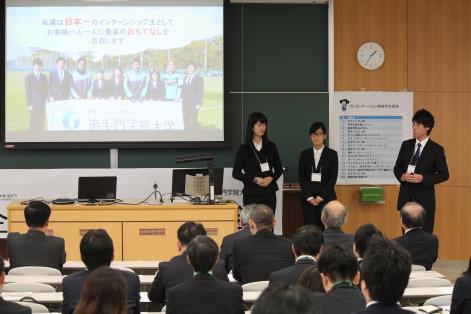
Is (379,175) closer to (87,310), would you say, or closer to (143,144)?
(143,144)

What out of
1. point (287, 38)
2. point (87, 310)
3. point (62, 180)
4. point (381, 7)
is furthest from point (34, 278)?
point (381, 7)

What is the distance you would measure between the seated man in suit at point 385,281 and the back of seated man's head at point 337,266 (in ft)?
1.39

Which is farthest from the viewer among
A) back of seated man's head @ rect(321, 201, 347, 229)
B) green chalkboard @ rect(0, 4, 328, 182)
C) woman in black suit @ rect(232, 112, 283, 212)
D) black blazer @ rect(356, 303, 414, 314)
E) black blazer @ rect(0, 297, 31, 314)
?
green chalkboard @ rect(0, 4, 328, 182)

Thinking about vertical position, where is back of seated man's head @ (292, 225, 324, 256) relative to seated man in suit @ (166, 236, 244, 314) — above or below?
above

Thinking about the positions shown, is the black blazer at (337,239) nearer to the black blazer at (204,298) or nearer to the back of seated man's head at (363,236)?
the back of seated man's head at (363,236)

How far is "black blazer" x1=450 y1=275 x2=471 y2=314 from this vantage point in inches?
128

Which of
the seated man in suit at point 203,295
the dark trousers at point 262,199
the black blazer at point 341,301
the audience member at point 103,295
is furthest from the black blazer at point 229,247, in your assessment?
the dark trousers at point 262,199

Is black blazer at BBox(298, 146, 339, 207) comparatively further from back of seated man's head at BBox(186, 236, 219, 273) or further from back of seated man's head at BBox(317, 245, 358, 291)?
back of seated man's head at BBox(317, 245, 358, 291)

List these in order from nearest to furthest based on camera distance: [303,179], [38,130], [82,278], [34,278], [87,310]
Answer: [87,310]
[82,278]
[34,278]
[303,179]
[38,130]

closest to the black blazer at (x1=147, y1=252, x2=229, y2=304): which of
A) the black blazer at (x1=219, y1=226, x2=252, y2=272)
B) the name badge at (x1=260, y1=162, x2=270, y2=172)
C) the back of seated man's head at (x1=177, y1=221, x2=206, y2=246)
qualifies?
the back of seated man's head at (x1=177, y1=221, x2=206, y2=246)

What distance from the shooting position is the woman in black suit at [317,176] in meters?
7.41

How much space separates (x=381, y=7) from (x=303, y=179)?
8.07ft

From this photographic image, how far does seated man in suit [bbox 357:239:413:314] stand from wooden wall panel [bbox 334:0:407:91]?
239 inches

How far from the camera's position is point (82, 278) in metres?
3.51
